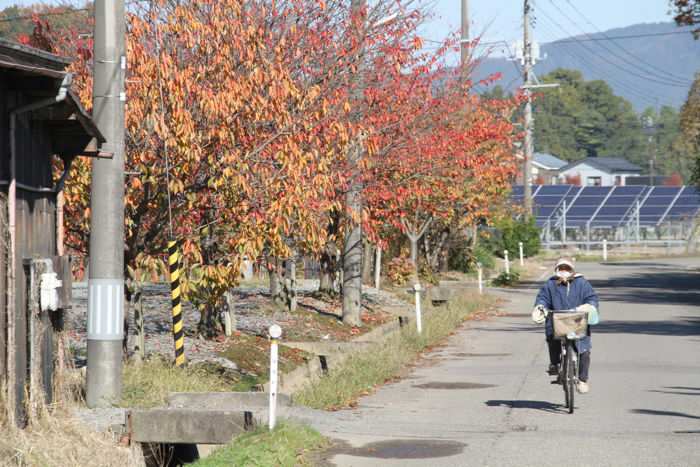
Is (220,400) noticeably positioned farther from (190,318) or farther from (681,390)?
(190,318)

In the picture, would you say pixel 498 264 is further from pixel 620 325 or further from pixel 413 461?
pixel 413 461

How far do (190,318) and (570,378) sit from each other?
35.5ft

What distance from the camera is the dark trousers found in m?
14.7

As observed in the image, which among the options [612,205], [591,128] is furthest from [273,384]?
[591,128]

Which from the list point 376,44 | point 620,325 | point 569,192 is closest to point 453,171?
point 620,325

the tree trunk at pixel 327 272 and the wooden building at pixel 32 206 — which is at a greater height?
the wooden building at pixel 32 206

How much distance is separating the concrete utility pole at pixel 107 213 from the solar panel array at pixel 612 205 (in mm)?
58566

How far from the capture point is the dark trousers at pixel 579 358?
1468 cm

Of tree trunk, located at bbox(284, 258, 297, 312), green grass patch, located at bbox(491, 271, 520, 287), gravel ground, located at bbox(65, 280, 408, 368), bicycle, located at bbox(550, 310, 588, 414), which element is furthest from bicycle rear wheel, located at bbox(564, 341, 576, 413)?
green grass patch, located at bbox(491, 271, 520, 287)

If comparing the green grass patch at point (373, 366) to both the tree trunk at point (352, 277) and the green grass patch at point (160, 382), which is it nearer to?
the green grass patch at point (160, 382)

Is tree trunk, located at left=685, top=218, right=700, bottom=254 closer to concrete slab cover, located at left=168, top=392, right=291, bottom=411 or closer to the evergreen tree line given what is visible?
concrete slab cover, located at left=168, top=392, right=291, bottom=411

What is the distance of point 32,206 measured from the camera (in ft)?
39.1

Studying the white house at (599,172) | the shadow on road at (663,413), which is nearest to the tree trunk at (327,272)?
the shadow on road at (663,413)

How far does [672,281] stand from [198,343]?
27.9 meters
